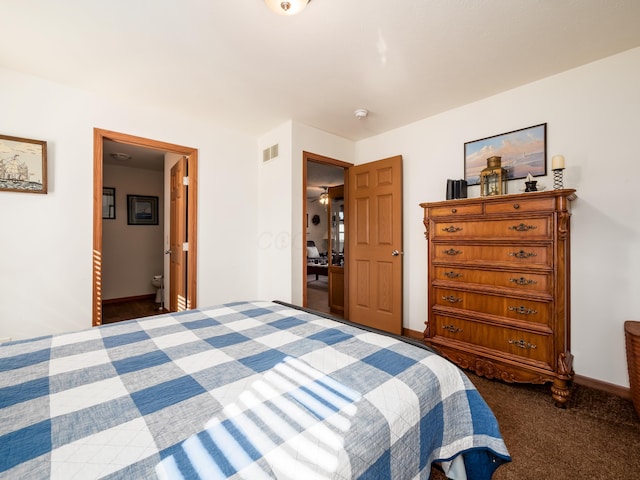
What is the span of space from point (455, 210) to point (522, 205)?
1.60ft

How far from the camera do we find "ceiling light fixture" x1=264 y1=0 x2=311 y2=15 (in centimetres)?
164

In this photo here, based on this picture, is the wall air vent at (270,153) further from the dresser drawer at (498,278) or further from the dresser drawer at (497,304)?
the dresser drawer at (497,304)

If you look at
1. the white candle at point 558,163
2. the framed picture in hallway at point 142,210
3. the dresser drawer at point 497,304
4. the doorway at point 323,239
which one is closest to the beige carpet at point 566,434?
the dresser drawer at point 497,304

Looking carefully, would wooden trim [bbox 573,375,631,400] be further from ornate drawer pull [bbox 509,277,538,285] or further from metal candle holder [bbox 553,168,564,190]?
metal candle holder [bbox 553,168,564,190]

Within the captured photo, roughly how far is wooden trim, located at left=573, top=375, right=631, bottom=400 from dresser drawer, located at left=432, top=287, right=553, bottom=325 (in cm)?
71

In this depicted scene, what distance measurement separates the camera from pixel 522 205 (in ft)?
6.96

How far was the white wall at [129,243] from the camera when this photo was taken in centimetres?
493

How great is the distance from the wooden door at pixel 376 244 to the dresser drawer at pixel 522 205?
113 centimetres

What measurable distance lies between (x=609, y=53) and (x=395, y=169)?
6.05ft

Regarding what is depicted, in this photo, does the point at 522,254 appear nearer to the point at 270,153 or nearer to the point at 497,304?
the point at 497,304

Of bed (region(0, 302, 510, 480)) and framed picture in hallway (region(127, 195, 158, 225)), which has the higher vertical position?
framed picture in hallway (region(127, 195, 158, 225))

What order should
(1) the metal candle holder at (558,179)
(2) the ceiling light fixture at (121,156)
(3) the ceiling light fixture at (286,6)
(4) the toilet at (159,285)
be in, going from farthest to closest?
(4) the toilet at (159,285) → (2) the ceiling light fixture at (121,156) → (1) the metal candle holder at (558,179) → (3) the ceiling light fixture at (286,6)

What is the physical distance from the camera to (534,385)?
223 centimetres

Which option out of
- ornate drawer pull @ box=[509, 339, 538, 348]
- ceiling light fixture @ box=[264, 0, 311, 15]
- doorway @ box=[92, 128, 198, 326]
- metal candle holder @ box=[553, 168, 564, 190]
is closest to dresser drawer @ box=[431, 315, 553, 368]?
ornate drawer pull @ box=[509, 339, 538, 348]
